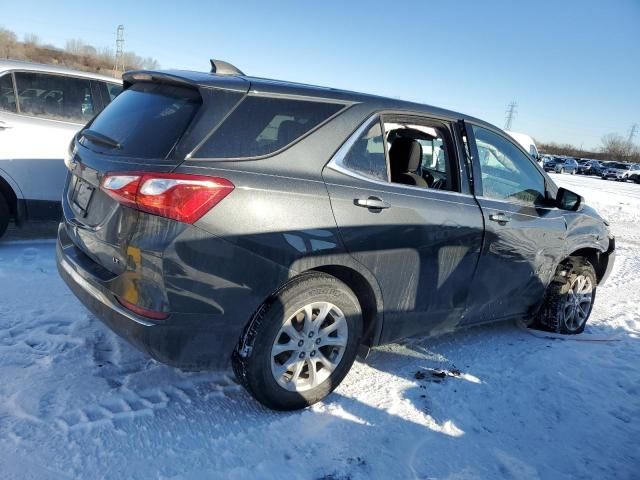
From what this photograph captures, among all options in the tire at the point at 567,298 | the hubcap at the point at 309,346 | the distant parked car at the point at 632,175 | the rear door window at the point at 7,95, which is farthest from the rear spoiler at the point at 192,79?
the distant parked car at the point at 632,175

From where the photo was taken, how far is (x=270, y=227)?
2.55m

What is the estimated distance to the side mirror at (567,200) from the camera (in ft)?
14.0

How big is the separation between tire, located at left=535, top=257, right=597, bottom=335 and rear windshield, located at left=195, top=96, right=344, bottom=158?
2.91 m

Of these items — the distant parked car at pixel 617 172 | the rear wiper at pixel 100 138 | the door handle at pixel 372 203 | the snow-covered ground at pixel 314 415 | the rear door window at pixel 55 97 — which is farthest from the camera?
the distant parked car at pixel 617 172

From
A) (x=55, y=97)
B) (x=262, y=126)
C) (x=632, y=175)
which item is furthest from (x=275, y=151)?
(x=632, y=175)

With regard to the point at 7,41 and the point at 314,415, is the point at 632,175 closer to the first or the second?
the point at 314,415

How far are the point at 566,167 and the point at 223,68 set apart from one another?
48.9 m

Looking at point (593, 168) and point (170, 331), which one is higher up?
point (593, 168)

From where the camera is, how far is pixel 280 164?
8.70ft

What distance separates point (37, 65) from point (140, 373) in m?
4.06

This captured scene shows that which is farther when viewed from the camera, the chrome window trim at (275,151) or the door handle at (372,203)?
the door handle at (372,203)

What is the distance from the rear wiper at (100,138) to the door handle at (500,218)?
2520 mm

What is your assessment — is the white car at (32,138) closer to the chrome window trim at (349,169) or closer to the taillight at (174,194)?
the taillight at (174,194)

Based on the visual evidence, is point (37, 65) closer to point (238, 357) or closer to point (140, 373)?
point (140, 373)
